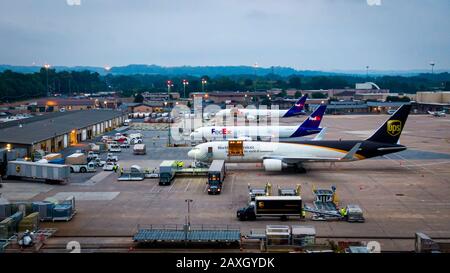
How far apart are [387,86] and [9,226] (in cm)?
16972

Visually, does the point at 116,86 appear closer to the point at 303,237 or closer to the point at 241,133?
the point at 241,133

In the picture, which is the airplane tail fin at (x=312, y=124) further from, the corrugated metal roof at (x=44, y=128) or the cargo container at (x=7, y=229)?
the cargo container at (x=7, y=229)

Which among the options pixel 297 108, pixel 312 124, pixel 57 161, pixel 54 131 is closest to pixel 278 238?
pixel 57 161

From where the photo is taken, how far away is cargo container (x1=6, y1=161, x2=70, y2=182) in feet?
104

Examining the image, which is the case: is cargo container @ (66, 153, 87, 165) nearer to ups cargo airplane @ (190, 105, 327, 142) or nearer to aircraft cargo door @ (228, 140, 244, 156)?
aircraft cargo door @ (228, 140, 244, 156)

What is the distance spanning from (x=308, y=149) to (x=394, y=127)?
672 centimetres

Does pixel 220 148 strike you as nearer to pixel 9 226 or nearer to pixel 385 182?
pixel 385 182

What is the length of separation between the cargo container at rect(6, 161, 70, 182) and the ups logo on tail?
2340 cm

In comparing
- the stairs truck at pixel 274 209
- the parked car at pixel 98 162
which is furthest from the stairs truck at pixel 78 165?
the stairs truck at pixel 274 209

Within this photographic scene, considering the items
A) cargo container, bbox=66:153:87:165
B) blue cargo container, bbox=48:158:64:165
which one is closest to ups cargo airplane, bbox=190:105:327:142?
cargo container, bbox=66:153:87:165
